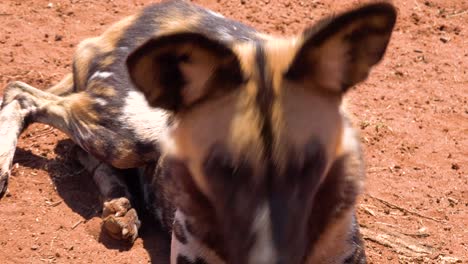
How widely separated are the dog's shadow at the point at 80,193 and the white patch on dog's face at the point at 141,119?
0.59 m

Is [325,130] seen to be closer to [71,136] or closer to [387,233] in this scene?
[387,233]

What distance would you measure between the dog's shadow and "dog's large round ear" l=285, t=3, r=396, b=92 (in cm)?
206

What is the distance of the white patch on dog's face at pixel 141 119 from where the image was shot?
14.5ft

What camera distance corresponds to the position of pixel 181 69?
8.38 ft

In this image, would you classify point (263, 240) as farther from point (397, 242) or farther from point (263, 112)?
point (397, 242)

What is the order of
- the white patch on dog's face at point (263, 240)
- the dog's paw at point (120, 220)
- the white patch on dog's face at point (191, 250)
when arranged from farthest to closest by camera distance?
the dog's paw at point (120, 220) → the white patch on dog's face at point (191, 250) → the white patch on dog's face at point (263, 240)

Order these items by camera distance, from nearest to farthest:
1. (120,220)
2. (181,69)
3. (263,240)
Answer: (263,240) < (181,69) < (120,220)

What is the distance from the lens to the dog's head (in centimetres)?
242

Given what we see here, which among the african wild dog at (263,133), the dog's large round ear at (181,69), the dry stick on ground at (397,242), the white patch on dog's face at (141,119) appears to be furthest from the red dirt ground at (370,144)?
the dog's large round ear at (181,69)

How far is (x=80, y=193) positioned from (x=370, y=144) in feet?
7.12

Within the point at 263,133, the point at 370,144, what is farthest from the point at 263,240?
the point at 370,144

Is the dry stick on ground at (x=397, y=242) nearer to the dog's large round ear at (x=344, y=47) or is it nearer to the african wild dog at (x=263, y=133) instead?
the african wild dog at (x=263, y=133)

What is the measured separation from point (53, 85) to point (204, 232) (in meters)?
3.08

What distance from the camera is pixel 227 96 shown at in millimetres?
2568
